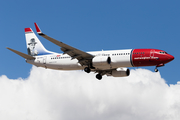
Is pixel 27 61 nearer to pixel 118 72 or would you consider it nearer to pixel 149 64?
pixel 118 72

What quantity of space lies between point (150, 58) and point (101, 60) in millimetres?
8551

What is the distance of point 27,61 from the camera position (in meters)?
64.5

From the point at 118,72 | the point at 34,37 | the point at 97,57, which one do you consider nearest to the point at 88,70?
the point at 97,57

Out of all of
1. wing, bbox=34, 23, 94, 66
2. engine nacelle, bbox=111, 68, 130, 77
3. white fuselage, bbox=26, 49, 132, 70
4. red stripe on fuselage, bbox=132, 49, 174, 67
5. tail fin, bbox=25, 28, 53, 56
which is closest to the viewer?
wing, bbox=34, 23, 94, 66

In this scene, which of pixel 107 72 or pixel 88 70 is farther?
pixel 107 72

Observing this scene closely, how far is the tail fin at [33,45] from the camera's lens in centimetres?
6688

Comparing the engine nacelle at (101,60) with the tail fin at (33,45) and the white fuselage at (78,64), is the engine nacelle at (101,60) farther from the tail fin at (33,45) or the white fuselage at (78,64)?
the tail fin at (33,45)

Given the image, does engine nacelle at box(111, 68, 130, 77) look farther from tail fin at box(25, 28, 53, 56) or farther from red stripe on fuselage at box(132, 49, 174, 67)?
tail fin at box(25, 28, 53, 56)

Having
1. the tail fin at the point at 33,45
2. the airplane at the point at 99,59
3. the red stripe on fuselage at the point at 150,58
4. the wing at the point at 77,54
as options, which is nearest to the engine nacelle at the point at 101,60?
the airplane at the point at 99,59

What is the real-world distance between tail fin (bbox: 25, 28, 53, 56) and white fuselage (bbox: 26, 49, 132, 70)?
2.53 metres

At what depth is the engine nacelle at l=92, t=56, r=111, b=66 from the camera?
187 feet

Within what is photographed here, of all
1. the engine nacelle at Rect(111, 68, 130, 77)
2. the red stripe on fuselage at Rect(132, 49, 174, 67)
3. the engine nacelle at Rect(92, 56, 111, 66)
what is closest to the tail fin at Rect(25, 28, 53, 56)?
the engine nacelle at Rect(92, 56, 111, 66)

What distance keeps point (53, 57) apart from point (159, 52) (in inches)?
800

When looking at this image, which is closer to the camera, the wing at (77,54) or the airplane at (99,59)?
the wing at (77,54)
